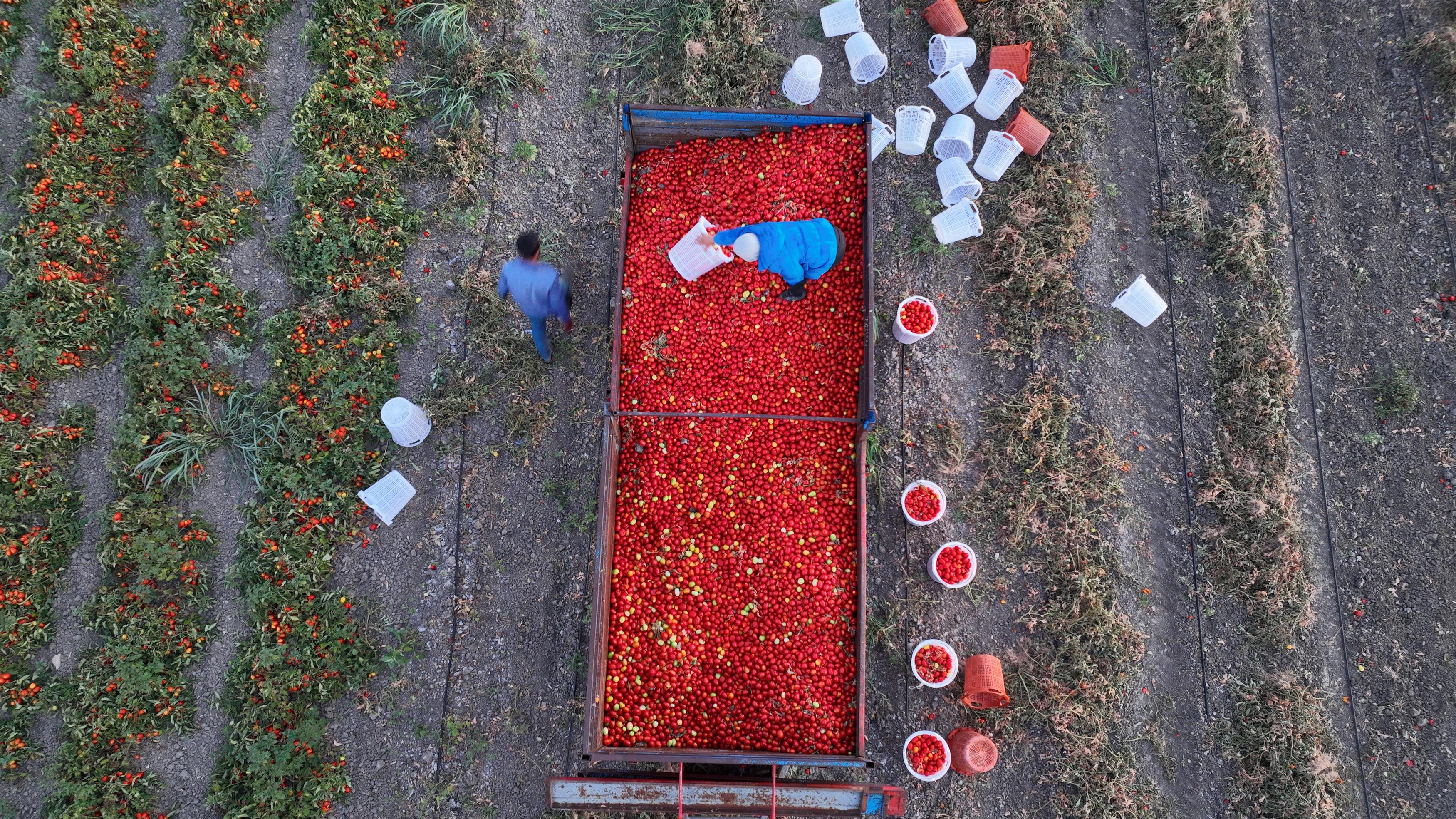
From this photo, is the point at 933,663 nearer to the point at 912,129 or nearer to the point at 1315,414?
the point at 1315,414

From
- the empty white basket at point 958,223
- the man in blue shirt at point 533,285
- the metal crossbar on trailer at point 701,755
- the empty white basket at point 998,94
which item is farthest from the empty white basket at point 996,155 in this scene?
the man in blue shirt at point 533,285

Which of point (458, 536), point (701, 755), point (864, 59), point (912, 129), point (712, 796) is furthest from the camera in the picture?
point (864, 59)

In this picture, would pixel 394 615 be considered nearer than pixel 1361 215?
Yes

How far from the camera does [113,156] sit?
5406 millimetres

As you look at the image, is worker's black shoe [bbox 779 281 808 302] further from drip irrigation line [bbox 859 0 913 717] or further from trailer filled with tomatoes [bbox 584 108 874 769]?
drip irrigation line [bbox 859 0 913 717]

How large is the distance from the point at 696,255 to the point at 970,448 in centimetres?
259

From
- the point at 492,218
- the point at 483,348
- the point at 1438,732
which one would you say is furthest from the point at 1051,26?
the point at 1438,732

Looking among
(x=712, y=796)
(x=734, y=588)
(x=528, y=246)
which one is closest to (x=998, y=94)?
(x=528, y=246)

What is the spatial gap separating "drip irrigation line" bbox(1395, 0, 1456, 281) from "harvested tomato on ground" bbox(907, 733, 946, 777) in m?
5.67

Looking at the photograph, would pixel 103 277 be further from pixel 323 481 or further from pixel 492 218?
pixel 492 218

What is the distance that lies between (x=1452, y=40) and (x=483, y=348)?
27.7 ft

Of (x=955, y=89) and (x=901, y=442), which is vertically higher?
(x=955, y=89)

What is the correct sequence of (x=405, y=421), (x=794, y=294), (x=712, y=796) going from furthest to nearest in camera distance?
(x=405, y=421), (x=794, y=294), (x=712, y=796)

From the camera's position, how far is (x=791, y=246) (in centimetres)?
455
